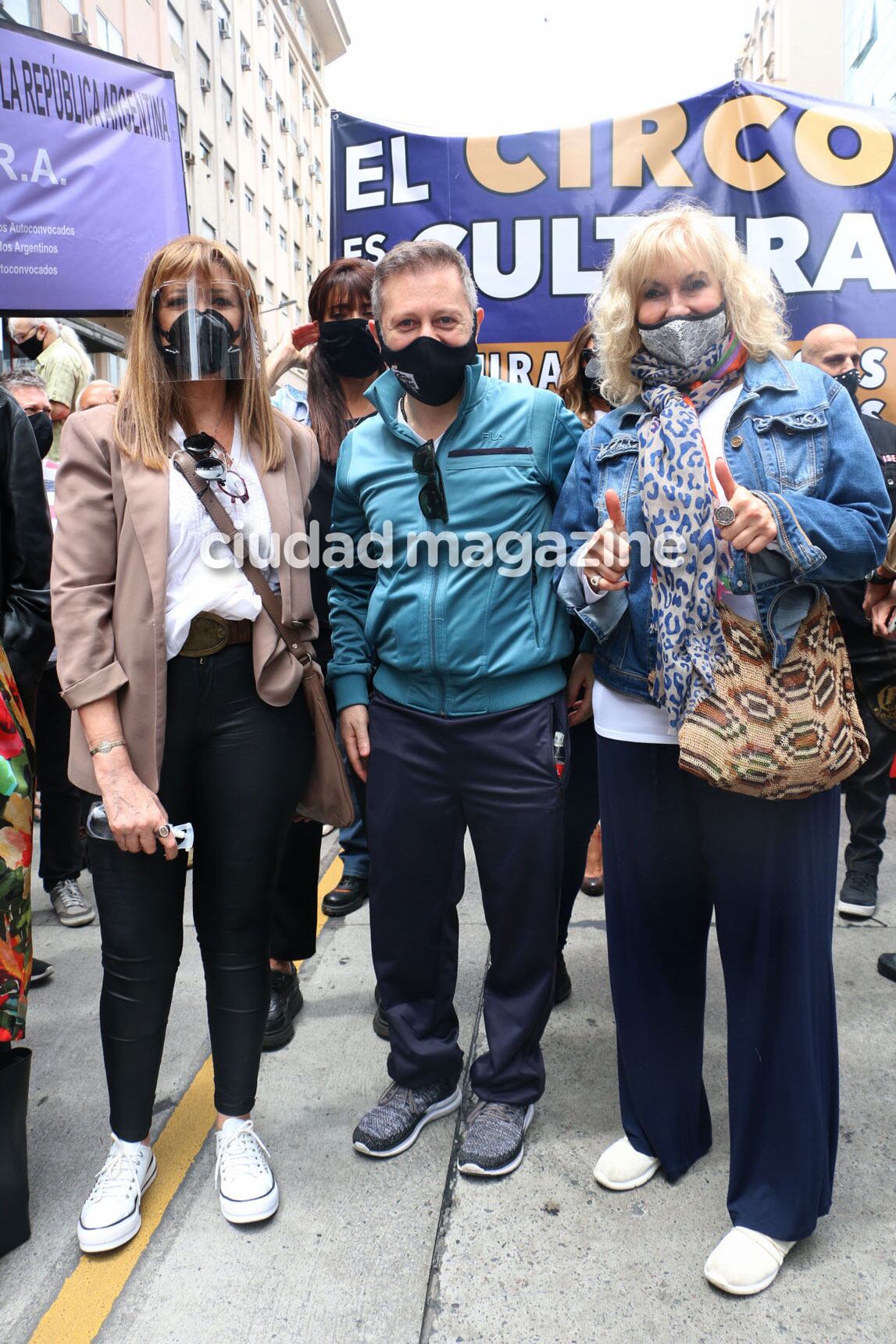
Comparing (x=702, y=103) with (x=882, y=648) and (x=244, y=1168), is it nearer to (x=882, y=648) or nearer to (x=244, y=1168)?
(x=882, y=648)

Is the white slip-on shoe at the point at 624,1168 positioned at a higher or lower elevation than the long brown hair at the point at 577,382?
lower

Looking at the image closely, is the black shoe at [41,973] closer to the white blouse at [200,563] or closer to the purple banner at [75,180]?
the white blouse at [200,563]

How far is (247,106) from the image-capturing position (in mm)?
29109

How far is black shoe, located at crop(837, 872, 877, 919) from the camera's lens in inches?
145

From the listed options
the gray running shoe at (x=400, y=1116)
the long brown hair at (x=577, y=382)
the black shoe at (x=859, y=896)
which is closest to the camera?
the gray running shoe at (x=400, y=1116)

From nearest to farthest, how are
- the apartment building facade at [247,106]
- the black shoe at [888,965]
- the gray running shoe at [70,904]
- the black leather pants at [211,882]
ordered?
the black leather pants at [211,882], the black shoe at [888,965], the gray running shoe at [70,904], the apartment building facade at [247,106]

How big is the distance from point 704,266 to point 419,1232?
2.02 meters

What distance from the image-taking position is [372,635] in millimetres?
2338

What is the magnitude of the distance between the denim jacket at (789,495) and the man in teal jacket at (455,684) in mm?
287

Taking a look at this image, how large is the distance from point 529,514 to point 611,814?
27.2 inches

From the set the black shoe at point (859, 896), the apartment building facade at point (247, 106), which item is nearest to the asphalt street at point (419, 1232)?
the black shoe at point (859, 896)

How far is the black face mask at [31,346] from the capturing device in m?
5.02

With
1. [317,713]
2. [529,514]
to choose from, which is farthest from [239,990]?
[529,514]

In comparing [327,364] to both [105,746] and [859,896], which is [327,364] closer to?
[105,746]
